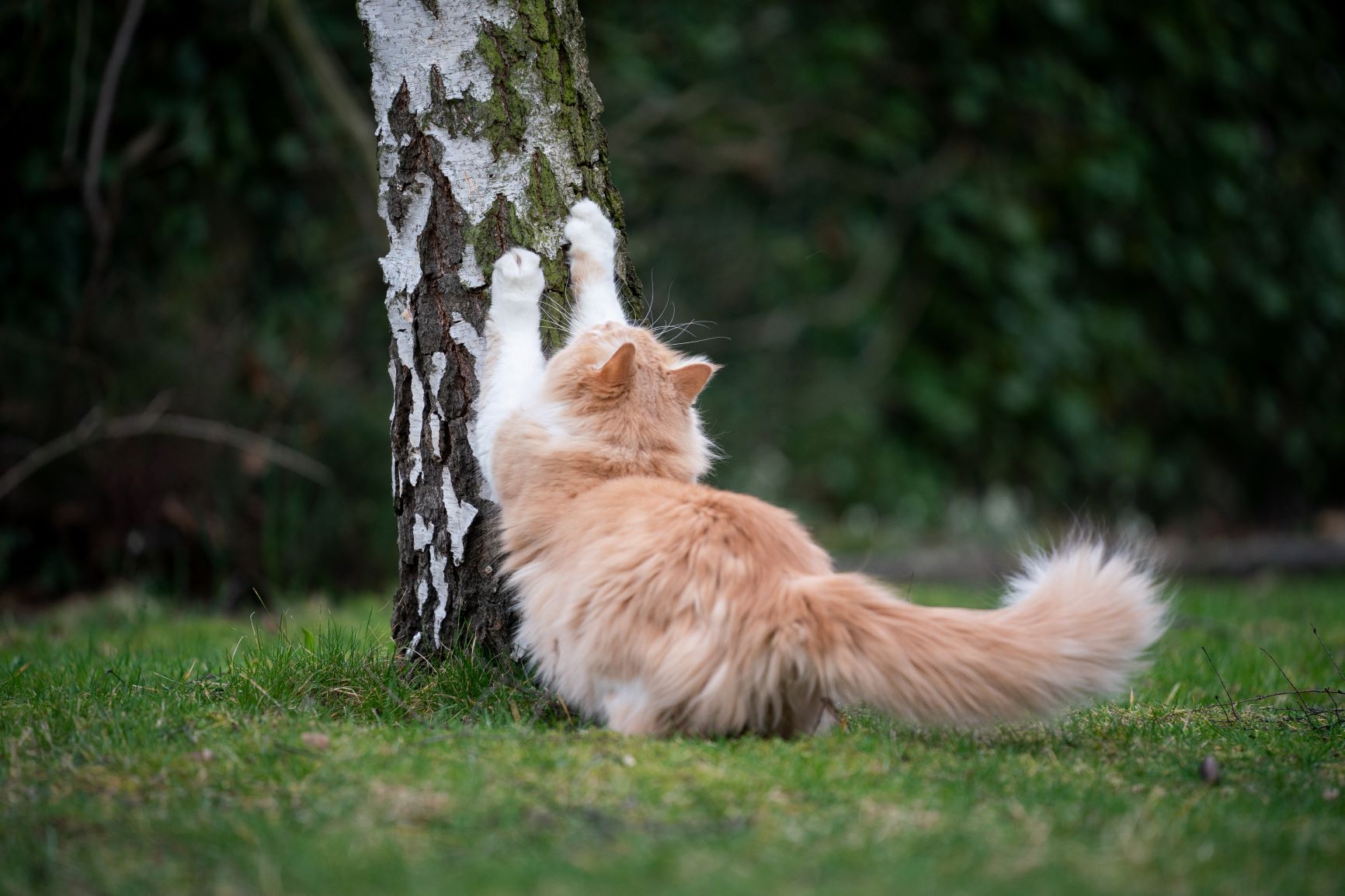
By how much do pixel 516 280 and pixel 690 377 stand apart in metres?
0.60

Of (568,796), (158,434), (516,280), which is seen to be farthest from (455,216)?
(158,434)

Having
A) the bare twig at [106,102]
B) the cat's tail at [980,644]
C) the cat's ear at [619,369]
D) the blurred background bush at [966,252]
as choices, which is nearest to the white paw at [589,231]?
the cat's ear at [619,369]

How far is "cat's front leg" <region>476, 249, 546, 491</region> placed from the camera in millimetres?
2885

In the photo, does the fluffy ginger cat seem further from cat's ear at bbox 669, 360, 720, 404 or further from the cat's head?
cat's ear at bbox 669, 360, 720, 404

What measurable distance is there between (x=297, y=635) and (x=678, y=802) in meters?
1.63

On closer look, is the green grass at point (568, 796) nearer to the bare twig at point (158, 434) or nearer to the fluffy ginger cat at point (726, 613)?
the fluffy ginger cat at point (726, 613)

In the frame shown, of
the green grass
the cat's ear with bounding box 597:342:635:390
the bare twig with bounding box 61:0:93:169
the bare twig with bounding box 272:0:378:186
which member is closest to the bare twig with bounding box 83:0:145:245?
the bare twig with bounding box 61:0:93:169

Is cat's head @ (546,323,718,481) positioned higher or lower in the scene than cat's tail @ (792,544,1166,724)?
higher

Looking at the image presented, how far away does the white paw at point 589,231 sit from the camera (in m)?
2.98

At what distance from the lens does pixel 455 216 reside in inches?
115

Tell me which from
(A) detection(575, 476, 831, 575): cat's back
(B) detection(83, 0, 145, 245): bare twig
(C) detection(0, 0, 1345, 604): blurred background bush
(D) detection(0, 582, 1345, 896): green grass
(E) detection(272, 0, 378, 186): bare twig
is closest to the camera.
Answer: (D) detection(0, 582, 1345, 896): green grass

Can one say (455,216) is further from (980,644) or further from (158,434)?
(158,434)

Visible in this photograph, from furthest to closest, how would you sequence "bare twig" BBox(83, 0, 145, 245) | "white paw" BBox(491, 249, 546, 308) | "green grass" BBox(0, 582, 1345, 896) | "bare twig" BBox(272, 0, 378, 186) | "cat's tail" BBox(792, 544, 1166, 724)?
"bare twig" BBox(272, 0, 378, 186), "bare twig" BBox(83, 0, 145, 245), "white paw" BBox(491, 249, 546, 308), "cat's tail" BBox(792, 544, 1166, 724), "green grass" BBox(0, 582, 1345, 896)

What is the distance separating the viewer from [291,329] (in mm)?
6781
